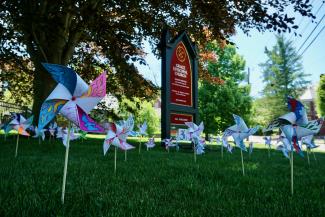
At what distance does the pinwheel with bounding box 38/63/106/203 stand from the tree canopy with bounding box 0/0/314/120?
5662 mm

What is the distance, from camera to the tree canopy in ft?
28.1

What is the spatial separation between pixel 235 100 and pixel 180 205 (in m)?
27.0

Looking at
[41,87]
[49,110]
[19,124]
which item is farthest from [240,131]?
[41,87]

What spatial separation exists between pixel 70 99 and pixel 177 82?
9348 millimetres

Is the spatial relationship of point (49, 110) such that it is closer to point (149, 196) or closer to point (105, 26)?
point (149, 196)

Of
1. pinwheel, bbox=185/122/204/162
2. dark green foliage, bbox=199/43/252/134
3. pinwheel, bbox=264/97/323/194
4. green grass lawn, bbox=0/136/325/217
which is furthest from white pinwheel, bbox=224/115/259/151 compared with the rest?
dark green foliage, bbox=199/43/252/134

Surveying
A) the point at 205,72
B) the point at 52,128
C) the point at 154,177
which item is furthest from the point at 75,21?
the point at 154,177

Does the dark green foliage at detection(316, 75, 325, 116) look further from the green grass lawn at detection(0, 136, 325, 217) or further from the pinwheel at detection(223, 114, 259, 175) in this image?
the green grass lawn at detection(0, 136, 325, 217)

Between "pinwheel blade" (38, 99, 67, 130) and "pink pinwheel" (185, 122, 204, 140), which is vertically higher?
"pink pinwheel" (185, 122, 204, 140)

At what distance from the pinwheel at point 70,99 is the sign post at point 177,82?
322 inches

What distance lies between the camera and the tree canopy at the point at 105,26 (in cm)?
858

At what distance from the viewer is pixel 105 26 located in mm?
9664

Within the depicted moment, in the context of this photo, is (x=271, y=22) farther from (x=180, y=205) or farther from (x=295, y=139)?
(x=180, y=205)

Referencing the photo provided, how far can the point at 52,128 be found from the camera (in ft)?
33.4
